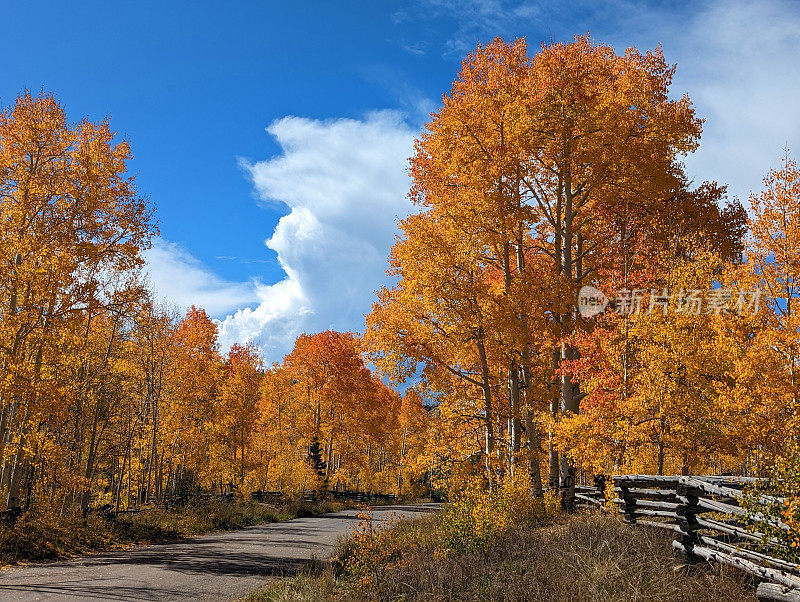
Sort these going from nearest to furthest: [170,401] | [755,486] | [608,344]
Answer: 1. [755,486]
2. [608,344]
3. [170,401]

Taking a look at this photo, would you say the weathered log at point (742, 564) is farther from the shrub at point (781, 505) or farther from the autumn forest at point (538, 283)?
the autumn forest at point (538, 283)

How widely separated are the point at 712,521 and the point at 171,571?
34.2 ft

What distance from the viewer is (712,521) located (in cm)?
885

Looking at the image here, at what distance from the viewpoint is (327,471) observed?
110 feet

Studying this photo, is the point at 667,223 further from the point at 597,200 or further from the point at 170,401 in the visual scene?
the point at 170,401

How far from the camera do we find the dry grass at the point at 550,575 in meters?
6.71

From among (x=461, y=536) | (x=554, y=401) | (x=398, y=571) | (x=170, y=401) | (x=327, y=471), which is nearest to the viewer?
(x=398, y=571)

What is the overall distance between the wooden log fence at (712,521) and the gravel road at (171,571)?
5595 millimetres

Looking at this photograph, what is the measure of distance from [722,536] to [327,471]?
27.4 meters

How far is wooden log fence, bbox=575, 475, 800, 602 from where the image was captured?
639 centimetres

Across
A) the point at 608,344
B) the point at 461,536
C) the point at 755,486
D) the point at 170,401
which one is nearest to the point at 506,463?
the point at 608,344

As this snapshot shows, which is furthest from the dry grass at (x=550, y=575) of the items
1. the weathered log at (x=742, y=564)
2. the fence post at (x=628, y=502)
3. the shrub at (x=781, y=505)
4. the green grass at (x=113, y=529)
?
the green grass at (x=113, y=529)

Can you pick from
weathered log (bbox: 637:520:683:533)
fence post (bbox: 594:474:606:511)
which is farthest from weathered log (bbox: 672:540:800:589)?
fence post (bbox: 594:474:606:511)

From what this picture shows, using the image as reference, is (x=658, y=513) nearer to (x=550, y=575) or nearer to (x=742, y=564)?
(x=742, y=564)
